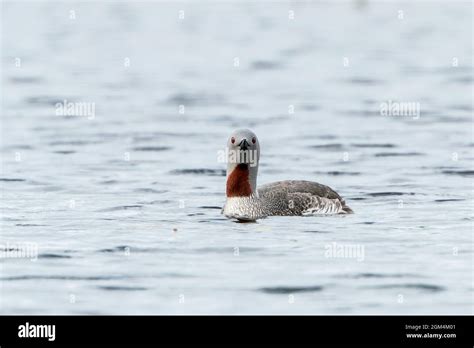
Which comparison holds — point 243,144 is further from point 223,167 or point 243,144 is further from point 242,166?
point 223,167

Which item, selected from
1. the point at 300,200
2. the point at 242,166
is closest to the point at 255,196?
the point at 242,166

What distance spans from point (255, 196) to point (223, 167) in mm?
5881

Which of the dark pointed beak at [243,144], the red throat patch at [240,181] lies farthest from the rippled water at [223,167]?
the dark pointed beak at [243,144]

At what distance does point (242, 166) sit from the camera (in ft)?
65.3

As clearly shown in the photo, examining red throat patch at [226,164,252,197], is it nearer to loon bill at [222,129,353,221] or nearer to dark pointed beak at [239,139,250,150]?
loon bill at [222,129,353,221]

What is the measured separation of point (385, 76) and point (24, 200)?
2200cm

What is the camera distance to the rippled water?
1617cm

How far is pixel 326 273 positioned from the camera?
16.8 meters

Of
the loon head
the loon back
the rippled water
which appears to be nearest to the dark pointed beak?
the loon head

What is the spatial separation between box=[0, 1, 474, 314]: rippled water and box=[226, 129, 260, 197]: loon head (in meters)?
0.55

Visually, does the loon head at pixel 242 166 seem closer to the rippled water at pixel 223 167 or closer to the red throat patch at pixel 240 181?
the red throat patch at pixel 240 181

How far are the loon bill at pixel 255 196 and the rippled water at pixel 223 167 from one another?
18 centimetres

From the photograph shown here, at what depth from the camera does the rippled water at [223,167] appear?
16172 mm
